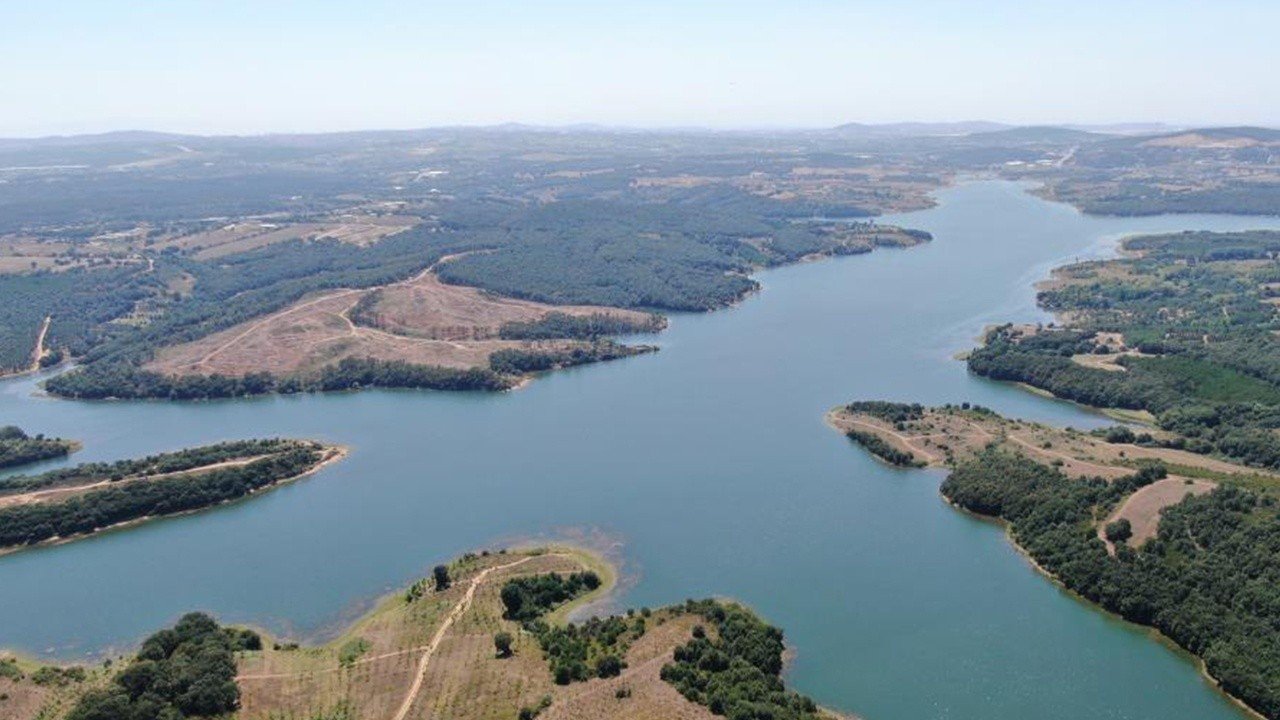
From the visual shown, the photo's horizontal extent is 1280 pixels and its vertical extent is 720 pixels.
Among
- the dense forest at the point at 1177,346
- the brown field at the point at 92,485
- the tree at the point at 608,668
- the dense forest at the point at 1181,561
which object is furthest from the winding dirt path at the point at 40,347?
the dense forest at the point at 1177,346

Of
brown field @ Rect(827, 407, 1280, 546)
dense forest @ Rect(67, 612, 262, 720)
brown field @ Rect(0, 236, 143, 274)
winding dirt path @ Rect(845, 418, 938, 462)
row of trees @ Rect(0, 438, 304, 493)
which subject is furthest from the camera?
brown field @ Rect(0, 236, 143, 274)

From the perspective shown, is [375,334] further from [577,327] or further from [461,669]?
[461,669]

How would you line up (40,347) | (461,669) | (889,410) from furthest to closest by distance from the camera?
(40,347), (889,410), (461,669)

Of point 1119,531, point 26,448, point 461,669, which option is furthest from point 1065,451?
point 26,448

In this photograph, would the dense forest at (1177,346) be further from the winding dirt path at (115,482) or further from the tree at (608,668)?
the winding dirt path at (115,482)

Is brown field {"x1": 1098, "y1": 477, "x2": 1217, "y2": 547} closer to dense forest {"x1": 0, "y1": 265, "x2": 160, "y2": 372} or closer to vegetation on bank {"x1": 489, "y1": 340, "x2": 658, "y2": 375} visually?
vegetation on bank {"x1": 489, "y1": 340, "x2": 658, "y2": 375}

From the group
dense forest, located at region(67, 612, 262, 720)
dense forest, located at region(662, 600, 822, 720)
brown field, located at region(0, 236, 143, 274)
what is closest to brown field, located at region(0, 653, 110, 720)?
dense forest, located at region(67, 612, 262, 720)
